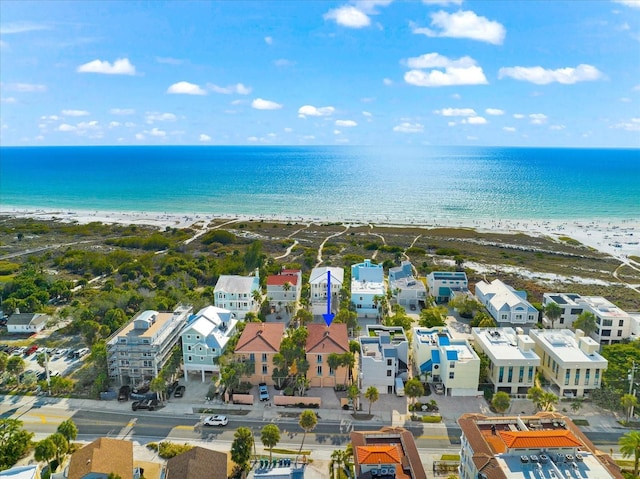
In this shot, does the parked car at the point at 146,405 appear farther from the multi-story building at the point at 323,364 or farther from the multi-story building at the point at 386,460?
the multi-story building at the point at 386,460

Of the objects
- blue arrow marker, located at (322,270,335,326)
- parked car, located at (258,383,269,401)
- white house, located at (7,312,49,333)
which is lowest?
parked car, located at (258,383,269,401)

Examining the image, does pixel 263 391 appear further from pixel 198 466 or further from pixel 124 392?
pixel 198 466

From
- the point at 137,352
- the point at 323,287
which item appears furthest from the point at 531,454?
the point at 323,287

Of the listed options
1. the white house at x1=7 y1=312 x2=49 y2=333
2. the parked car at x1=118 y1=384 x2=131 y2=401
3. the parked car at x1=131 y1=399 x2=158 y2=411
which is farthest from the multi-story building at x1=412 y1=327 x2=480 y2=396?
the white house at x1=7 y1=312 x2=49 y2=333

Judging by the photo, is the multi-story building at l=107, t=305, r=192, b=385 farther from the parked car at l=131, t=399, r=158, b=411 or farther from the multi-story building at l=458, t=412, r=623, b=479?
the multi-story building at l=458, t=412, r=623, b=479

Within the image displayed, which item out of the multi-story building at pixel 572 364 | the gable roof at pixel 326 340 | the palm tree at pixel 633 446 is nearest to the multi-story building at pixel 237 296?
the gable roof at pixel 326 340

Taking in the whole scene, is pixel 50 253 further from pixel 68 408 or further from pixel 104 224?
pixel 68 408
